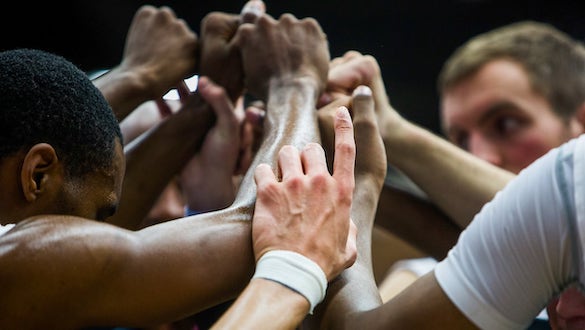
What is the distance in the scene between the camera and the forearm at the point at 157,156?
4.52 feet

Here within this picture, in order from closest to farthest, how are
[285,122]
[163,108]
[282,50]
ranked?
[285,122], [282,50], [163,108]

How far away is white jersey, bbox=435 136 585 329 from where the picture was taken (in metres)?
0.79

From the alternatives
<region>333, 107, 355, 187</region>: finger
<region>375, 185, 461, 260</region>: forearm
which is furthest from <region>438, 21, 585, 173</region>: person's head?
<region>333, 107, 355, 187</region>: finger

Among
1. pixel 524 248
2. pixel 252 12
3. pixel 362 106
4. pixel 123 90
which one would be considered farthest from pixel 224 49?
pixel 524 248

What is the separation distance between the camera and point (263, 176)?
965 mm

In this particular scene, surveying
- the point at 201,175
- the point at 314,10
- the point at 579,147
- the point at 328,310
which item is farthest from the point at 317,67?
the point at 579,147

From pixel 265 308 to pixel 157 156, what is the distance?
648 millimetres

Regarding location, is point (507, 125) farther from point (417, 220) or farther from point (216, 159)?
point (216, 159)

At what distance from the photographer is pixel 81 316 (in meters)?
0.87

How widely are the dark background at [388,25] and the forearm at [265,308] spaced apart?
2.47ft

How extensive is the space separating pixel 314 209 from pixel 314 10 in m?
0.68

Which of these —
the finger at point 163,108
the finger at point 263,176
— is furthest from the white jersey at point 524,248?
the finger at point 163,108

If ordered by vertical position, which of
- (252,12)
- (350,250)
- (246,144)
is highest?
(252,12)

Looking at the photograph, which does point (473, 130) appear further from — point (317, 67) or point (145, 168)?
point (145, 168)
